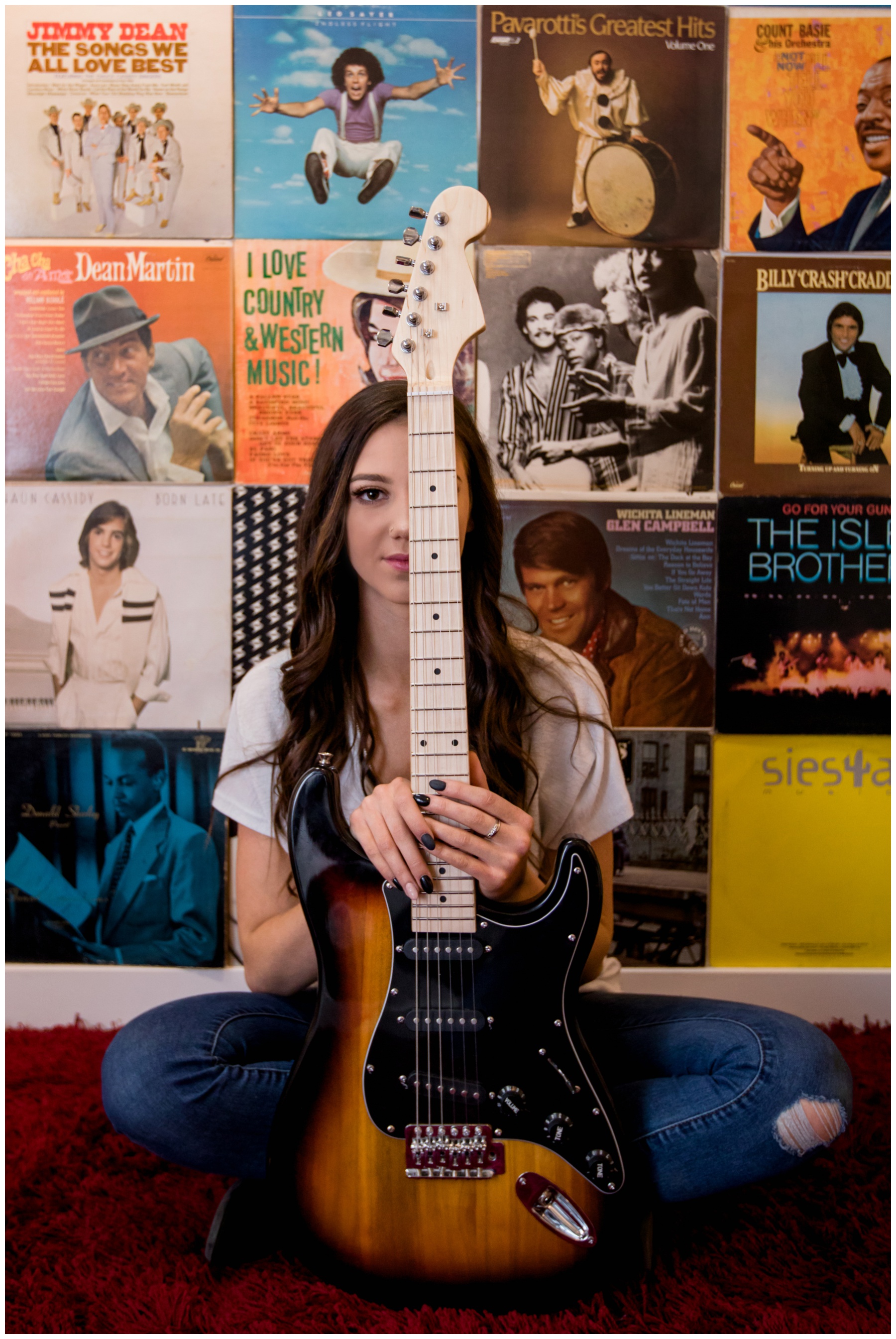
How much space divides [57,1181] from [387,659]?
0.97m

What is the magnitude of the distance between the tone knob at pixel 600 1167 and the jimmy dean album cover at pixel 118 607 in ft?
3.86

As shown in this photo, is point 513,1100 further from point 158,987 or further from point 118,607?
point 118,607

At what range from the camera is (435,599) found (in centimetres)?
105

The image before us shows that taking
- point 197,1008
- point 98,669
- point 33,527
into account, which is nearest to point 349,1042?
point 197,1008

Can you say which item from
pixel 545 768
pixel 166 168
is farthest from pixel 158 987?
pixel 166 168

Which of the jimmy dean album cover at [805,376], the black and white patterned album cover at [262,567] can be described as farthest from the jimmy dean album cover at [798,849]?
the black and white patterned album cover at [262,567]

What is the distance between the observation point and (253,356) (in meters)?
1.80

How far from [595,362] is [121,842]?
142cm

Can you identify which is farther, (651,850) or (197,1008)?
(651,850)

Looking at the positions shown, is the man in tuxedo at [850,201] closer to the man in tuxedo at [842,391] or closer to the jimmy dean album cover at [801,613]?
the man in tuxedo at [842,391]

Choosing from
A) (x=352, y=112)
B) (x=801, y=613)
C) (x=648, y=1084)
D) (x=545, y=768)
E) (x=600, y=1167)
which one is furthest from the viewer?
(x=801, y=613)

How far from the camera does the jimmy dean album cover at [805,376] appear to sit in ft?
5.89

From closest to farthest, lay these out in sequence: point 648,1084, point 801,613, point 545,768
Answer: point 648,1084 → point 545,768 → point 801,613

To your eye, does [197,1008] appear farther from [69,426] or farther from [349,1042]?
[69,426]
